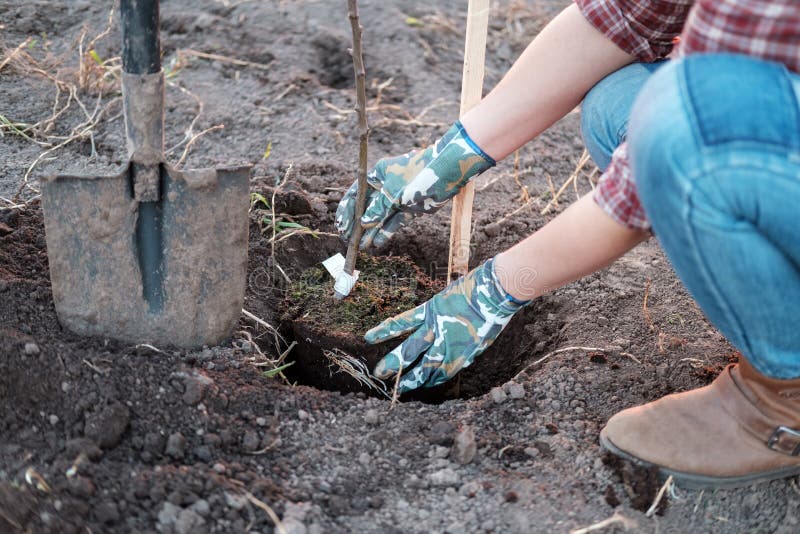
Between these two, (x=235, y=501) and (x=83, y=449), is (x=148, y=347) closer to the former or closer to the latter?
(x=83, y=449)

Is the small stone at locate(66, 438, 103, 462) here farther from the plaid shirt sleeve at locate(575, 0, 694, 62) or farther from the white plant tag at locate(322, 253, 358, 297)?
the plaid shirt sleeve at locate(575, 0, 694, 62)

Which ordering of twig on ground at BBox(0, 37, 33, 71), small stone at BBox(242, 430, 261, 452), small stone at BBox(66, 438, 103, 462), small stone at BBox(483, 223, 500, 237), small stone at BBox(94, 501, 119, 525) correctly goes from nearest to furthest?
1. small stone at BBox(94, 501, 119, 525)
2. small stone at BBox(66, 438, 103, 462)
3. small stone at BBox(242, 430, 261, 452)
4. small stone at BBox(483, 223, 500, 237)
5. twig on ground at BBox(0, 37, 33, 71)

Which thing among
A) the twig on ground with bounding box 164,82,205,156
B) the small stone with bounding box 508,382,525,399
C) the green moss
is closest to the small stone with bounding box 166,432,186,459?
the green moss

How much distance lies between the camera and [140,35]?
5.12 feet

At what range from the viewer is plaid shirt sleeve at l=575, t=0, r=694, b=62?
163cm

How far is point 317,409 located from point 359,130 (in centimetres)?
67

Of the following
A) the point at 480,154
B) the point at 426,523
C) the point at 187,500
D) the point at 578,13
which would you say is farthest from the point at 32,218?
the point at 578,13

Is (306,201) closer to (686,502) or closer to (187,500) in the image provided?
(187,500)

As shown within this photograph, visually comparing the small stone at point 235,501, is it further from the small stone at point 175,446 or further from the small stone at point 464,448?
the small stone at point 464,448

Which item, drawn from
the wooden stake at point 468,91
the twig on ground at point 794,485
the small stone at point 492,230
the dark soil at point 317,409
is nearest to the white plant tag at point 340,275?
the dark soil at point 317,409

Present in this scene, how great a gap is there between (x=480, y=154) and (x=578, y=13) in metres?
0.37

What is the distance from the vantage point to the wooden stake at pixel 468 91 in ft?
5.78

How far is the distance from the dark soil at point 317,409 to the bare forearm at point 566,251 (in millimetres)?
276

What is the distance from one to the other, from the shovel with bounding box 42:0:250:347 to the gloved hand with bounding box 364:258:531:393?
38cm
